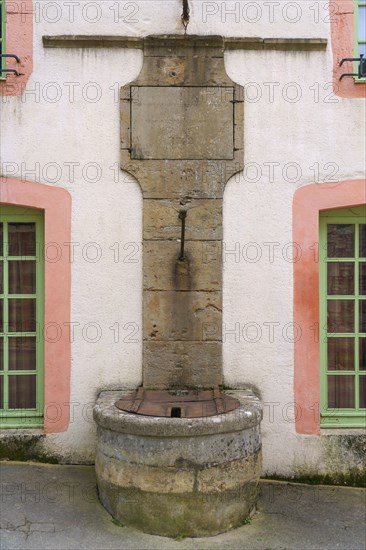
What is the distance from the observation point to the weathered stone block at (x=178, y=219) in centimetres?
513

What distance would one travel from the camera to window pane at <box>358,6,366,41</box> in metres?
5.32

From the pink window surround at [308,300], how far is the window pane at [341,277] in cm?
25

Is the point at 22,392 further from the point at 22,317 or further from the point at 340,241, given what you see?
the point at 340,241

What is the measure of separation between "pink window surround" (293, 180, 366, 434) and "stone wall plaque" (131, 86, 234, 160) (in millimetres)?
825

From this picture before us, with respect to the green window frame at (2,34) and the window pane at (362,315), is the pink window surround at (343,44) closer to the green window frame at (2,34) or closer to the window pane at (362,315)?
the window pane at (362,315)

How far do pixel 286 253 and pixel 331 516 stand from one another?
222 cm

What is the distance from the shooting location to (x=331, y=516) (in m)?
4.52

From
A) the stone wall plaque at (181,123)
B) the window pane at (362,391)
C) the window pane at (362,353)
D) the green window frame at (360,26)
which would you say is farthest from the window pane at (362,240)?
the green window frame at (360,26)

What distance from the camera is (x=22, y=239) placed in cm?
534

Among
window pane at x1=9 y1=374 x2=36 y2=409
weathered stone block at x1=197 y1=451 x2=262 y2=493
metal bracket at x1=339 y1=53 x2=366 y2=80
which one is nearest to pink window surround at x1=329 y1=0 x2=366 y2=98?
metal bracket at x1=339 y1=53 x2=366 y2=80

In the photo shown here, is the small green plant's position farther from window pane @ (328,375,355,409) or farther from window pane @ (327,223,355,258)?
window pane @ (327,223,355,258)

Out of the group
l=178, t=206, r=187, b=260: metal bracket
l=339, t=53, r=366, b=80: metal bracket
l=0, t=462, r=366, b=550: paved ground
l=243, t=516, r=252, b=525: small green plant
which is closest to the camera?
l=0, t=462, r=366, b=550: paved ground

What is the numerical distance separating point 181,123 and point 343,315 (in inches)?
91.4

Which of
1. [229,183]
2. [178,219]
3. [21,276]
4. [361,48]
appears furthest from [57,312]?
[361,48]
